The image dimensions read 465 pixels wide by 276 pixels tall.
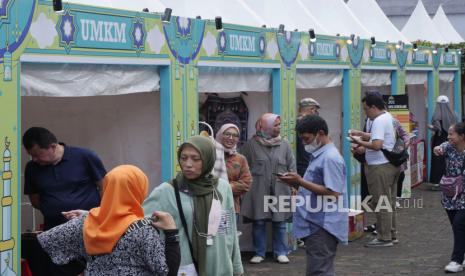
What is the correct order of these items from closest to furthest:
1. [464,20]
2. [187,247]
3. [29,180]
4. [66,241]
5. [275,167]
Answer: [66,241] → [187,247] → [29,180] → [275,167] → [464,20]

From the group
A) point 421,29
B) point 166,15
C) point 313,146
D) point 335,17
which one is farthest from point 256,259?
point 421,29

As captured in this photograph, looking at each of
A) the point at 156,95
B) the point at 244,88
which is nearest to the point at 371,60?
the point at 244,88

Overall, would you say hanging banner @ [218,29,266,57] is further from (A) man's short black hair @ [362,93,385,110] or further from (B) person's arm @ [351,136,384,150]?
(B) person's arm @ [351,136,384,150]

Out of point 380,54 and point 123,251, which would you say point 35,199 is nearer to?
point 123,251

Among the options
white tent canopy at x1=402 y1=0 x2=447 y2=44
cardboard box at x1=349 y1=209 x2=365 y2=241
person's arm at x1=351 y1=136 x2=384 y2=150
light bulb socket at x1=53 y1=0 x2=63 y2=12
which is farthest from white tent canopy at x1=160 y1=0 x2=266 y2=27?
white tent canopy at x1=402 y1=0 x2=447 y2=44

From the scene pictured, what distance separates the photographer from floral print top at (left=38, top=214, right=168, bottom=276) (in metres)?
4.52

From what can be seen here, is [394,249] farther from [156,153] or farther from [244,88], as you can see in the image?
[156,153]

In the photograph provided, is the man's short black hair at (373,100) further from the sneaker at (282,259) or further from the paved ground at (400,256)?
the sneaker at (282,259)

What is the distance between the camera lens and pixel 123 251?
453cm

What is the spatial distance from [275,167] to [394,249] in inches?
84.0

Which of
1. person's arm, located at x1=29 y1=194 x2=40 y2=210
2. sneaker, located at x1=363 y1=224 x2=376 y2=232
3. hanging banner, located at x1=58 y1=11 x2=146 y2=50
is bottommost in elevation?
sneaker, located at x1=363 y1=224 x2=376 y2=232

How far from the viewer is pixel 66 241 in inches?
184

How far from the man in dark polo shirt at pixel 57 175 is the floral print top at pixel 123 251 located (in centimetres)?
226

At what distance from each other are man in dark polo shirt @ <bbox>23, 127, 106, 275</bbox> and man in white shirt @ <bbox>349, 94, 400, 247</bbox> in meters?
4.23
